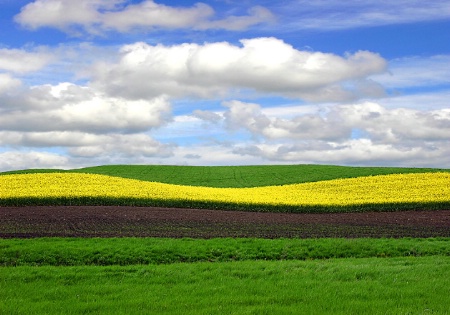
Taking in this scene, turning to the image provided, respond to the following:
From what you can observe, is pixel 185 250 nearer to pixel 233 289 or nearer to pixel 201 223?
pixel 233 289

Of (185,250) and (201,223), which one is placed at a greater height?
(185,250)

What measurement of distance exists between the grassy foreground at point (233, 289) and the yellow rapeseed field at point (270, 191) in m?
24.8

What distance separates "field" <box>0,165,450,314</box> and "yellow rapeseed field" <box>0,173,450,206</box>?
0.58ft

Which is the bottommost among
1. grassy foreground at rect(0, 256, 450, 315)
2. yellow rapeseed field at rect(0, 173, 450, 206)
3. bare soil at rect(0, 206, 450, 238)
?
bare soil at rect(0, 206, 450, 238)

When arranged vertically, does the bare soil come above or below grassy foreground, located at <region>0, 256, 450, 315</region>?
below

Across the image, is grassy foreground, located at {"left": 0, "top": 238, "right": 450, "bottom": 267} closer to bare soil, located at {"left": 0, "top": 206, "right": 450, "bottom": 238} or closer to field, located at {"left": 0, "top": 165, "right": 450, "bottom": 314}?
field, located at {"left": 0, "top": 165, "right": 450, "bottom": 314}

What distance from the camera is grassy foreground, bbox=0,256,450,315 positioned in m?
11.1

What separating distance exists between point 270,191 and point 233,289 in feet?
127

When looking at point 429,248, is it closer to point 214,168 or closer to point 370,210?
point 370,210

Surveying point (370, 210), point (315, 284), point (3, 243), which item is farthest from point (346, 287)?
point (370, 210)

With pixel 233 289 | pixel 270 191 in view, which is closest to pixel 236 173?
pixel 270 191

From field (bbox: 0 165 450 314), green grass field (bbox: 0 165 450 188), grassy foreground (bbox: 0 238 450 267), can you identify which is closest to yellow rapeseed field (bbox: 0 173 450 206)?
field (bbox: 0 165 450 314)

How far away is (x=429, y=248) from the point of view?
2164 centimetres

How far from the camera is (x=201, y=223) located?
1224 inches
